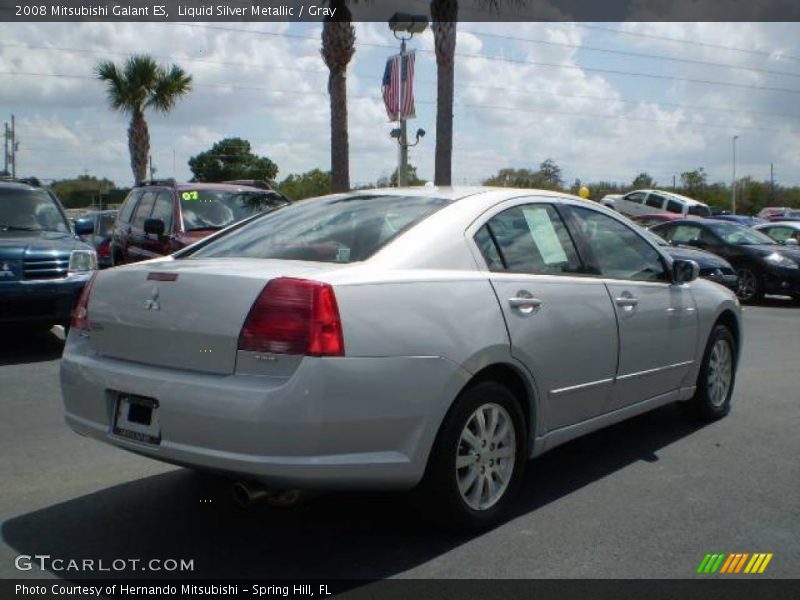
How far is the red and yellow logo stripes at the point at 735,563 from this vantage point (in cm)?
379

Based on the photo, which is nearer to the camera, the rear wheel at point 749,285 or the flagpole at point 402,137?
the rear wheel at point 749,285

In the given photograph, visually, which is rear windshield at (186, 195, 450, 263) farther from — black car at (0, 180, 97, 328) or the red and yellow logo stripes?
black car at (0, 180, 97, 328)

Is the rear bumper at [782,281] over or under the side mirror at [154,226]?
under

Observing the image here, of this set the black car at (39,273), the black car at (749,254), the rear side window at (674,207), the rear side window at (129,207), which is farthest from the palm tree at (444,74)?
the rear side window at (674,207)

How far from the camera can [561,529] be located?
13.9ft

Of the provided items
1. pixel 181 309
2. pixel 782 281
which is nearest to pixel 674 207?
pixel 782 281

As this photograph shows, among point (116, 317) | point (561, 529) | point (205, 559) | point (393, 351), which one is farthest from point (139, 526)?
point (561, 529)

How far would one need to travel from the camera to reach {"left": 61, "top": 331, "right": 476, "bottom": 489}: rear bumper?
3455mm

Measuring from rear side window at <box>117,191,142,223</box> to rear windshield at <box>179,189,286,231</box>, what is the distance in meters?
1.45

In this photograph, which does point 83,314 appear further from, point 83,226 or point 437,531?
point 83,226

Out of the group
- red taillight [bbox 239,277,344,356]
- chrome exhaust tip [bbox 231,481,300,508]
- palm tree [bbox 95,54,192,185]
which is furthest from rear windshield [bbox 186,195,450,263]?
palm tree [bbox 95,54,192,185]

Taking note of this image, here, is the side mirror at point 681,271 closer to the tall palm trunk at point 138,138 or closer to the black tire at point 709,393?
the black tire at point 709,393

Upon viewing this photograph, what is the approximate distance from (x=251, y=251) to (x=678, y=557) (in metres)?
2.50

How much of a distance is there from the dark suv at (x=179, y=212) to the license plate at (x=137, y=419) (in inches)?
268
